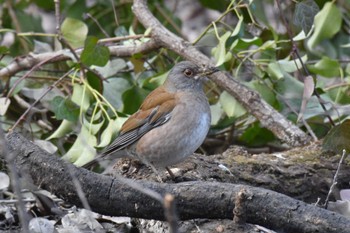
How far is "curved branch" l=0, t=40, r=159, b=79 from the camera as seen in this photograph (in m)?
6.78

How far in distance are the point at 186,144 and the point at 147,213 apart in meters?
1.20

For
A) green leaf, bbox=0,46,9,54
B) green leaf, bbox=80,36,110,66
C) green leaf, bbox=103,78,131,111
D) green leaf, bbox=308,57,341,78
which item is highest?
green leaf, bbox=0,46,9,54

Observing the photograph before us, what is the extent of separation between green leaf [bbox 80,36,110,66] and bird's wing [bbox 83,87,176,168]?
0.63 meters

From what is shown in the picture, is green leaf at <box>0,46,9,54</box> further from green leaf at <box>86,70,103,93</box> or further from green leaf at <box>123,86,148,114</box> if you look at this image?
green leaf at <box>123,86,148,114</box>

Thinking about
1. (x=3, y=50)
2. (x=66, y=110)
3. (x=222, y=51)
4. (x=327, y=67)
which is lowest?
(x=327, y=67)

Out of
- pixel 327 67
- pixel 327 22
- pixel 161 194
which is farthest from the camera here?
pixel 327 22

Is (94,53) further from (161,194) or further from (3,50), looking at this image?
(161,194)

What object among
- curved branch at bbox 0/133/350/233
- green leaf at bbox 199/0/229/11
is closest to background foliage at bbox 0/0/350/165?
green leaf at bbox 199/0/229/11

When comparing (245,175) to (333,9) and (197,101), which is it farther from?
(333,9)

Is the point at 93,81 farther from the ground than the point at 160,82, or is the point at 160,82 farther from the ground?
the point at 93,81

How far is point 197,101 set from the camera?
229 inches

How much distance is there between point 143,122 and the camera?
5820 millimetres

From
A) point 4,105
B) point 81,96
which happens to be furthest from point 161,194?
point 4,105

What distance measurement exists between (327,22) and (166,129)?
195 centimetres
